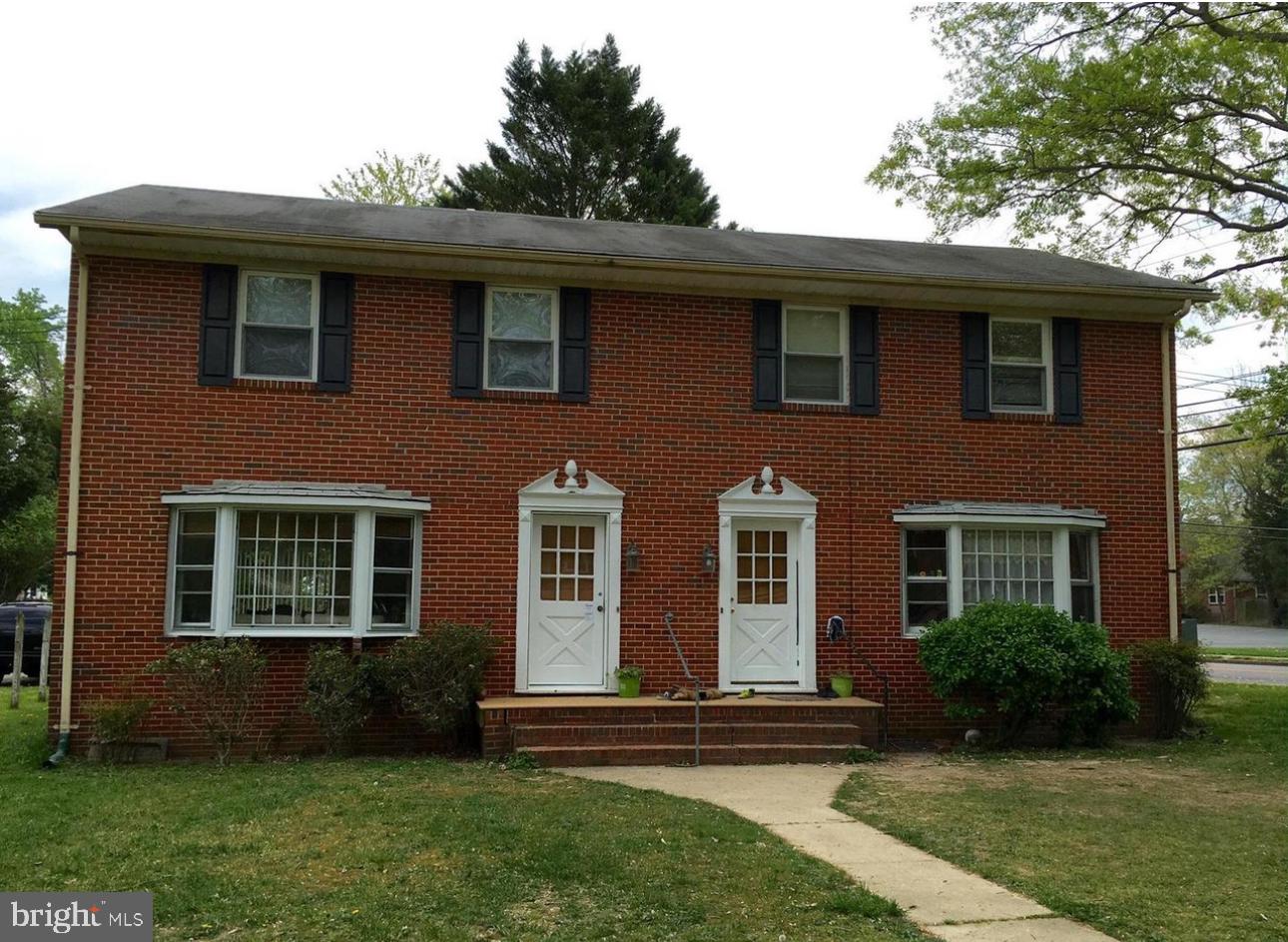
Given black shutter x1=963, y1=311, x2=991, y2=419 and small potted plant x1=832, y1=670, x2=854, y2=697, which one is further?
black shutter x1=963, y1=311, x2=991, y2=419

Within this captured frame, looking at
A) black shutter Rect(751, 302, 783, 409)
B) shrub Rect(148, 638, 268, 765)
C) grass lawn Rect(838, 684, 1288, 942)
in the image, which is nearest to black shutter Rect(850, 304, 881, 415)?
black shutter Rect(751, 302, 783, 409)

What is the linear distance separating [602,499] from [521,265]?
254 centimetres

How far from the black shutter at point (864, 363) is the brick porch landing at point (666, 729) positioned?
129 inches

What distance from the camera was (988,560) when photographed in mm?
12211


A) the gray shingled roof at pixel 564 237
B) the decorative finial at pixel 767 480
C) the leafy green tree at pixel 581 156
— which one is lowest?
the decorative finial at pixel 767 480

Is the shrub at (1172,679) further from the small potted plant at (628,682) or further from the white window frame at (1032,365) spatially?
the small potted plant at (628,682)

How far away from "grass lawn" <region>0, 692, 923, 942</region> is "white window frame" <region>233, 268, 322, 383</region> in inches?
159

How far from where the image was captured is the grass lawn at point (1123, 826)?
5.55 m

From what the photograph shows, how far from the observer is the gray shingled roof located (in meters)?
10.8

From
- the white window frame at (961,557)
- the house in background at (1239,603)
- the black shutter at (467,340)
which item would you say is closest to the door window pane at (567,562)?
the black shutter at (467,340)

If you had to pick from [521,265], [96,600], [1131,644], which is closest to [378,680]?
[96,600]

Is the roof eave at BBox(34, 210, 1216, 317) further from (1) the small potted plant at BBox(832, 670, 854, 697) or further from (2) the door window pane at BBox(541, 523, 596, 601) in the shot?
(1) the small potted plant at BBox(832, 670, 854, 697)

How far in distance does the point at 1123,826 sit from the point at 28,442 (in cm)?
3190

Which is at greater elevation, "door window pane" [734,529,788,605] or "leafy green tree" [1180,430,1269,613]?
"leafy green tree" [1180,430,1269,613]
